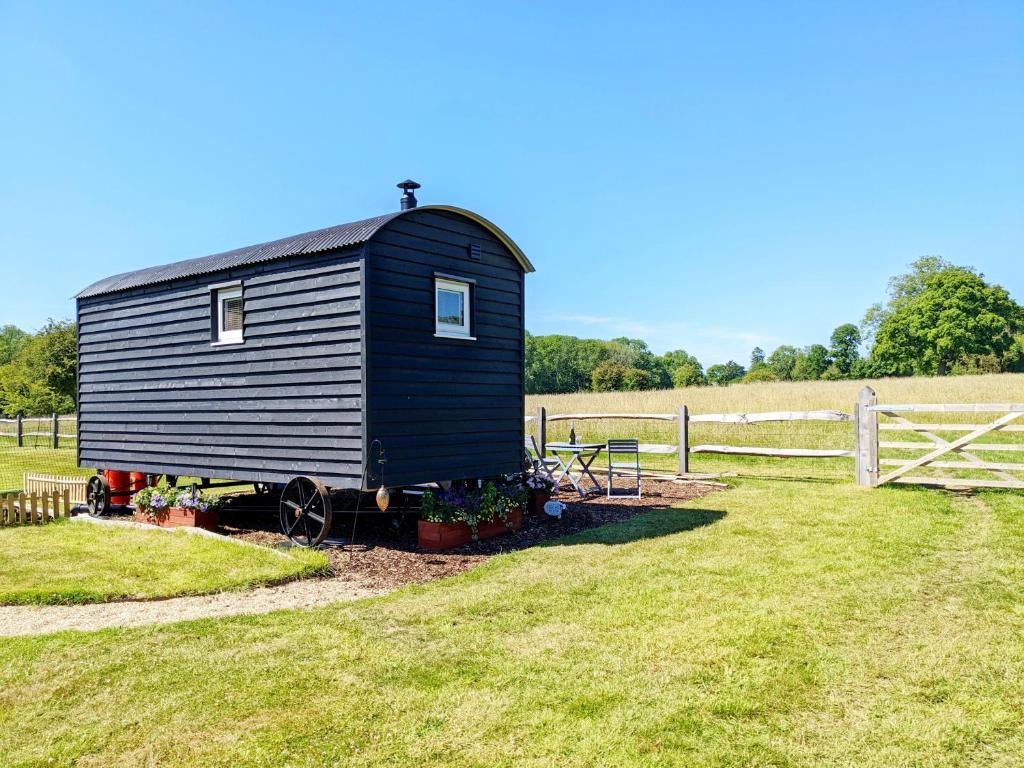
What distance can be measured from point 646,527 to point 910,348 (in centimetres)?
5569

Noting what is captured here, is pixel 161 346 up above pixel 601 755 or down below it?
above

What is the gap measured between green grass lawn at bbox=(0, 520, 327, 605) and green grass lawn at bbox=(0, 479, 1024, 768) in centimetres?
124

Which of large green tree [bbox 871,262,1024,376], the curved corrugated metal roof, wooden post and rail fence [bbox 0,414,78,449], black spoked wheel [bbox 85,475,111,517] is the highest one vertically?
large green tree [bbox 871,262,1024,376]

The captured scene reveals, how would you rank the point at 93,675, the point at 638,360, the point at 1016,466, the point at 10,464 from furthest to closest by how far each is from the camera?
the point at 638,360
the point at 10,464
the point at 1016,466
the point at 93,675

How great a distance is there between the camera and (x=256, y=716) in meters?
3.43

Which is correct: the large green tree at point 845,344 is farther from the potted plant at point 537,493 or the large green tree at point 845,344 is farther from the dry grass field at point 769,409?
the potted plant at point 537,493

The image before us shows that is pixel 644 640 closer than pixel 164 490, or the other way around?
pixel 644 640

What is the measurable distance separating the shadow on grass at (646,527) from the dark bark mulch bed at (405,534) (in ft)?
0.73

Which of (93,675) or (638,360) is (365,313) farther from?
(638,360)

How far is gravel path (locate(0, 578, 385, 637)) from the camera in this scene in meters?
5.03

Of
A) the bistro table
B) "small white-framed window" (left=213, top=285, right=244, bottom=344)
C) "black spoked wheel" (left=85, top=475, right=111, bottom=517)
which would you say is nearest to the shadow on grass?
the bistro table

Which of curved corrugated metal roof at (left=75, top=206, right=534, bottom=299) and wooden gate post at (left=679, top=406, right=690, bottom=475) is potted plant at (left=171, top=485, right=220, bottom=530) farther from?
wooden gate post at (left=679, top=406, right=690, bottom=475)

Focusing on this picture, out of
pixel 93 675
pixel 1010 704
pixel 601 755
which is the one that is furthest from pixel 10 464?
pixel 1010 704

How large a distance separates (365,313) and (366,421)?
1.15 m
